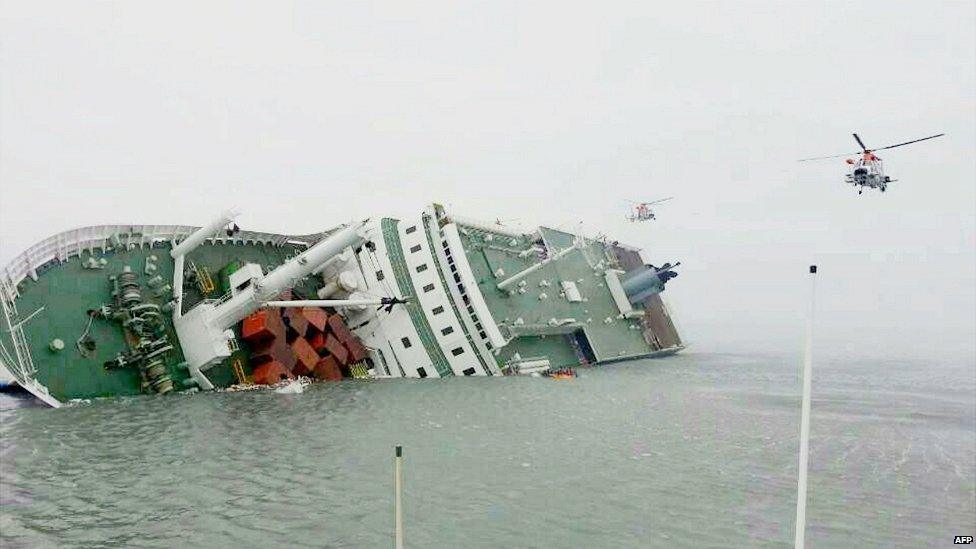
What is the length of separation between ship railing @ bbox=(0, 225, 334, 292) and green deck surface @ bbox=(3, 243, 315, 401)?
1.14 feet

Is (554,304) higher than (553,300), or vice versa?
(553,300)

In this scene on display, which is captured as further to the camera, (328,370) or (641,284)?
(641,284)

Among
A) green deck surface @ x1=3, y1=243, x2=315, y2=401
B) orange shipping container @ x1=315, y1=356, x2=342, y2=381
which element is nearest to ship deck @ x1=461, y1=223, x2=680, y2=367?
orange shipping container @ x1=315, y1=356, x2=342, y2=381

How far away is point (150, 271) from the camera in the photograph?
32.8 m

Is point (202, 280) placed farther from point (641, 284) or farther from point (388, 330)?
point (641, 284)

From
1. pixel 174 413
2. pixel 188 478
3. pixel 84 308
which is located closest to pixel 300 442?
pixel 188 478

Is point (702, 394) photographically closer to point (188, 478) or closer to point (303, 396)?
point (303, 396)

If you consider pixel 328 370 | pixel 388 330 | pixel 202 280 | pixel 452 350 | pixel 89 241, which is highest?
pixel 89 241

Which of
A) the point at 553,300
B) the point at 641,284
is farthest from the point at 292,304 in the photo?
the point at 641,284

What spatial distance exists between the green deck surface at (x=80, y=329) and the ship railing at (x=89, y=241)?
13.7 inches

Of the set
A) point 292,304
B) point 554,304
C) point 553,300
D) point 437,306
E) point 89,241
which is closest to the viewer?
point 89,241

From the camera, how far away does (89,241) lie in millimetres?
30953

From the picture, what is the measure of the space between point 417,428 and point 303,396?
877 cm

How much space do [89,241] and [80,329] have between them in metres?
4.79
